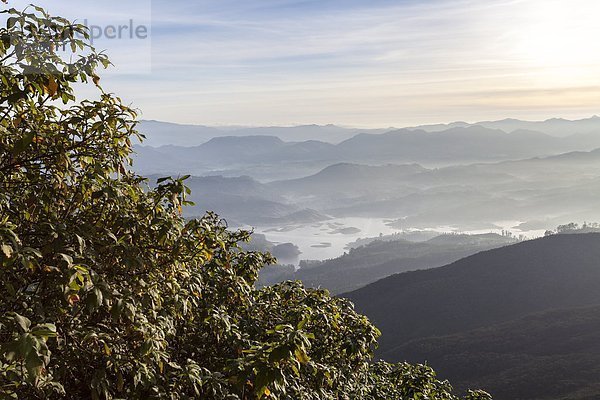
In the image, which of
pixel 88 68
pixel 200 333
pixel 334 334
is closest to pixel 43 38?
pixel 88 68

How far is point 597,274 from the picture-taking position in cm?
18275

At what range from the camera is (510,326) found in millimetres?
150875

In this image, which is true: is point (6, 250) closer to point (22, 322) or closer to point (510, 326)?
point (22, 322)

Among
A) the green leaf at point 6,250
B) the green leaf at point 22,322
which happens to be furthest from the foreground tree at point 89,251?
the green leaf at point 22,322

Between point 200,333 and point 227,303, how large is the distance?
4.67 feet

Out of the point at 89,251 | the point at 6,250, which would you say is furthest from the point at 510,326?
the point at 6,250

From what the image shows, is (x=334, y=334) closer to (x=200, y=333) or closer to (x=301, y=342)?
(x=200, y=333)

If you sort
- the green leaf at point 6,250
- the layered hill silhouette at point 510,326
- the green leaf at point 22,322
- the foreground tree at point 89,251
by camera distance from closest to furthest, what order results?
the green leaf at point 22,322 < the green leaf at point 6,250 < the foreground tree at point 89,251 < the layered hill silhouette at point 510,326

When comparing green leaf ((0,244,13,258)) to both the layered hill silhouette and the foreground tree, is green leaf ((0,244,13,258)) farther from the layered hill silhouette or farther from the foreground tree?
the layered hill silhouette

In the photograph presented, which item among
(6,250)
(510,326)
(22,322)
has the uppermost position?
(6,250)

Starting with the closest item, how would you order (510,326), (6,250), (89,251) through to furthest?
(6,250)
(89,251)
(510,326)

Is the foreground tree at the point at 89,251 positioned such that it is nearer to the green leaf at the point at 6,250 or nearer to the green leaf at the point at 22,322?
the green leaf at the point at 6,250

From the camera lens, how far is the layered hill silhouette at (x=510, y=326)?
110312 millimetres

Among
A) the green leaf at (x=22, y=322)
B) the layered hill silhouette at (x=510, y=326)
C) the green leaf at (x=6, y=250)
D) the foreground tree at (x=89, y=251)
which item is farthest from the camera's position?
the layered hill silhouette at (x=510, y=326)
